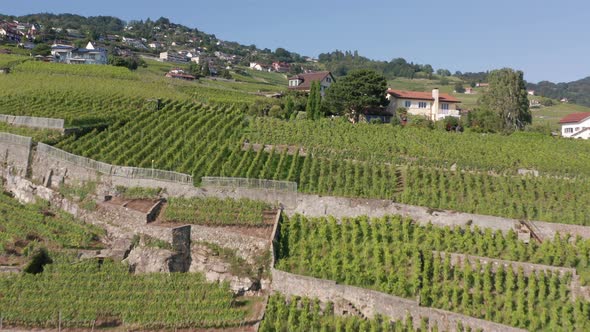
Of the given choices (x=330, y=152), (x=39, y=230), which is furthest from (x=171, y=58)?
(x=39, y=230)

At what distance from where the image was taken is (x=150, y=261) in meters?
23.5

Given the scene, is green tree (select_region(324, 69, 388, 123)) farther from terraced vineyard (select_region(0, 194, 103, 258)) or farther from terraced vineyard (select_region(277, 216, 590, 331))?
terraced vineyard (select_region(0, 194, 103, 258))

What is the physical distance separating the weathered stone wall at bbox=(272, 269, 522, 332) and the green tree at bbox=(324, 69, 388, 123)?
30.1 m

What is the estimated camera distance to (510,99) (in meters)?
56.9

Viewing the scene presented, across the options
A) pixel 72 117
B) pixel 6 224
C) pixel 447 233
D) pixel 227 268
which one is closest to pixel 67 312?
pixel 227 268

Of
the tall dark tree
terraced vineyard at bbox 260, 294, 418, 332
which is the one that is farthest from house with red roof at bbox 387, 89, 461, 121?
terraced vineyard at bbox 260, 294, 418, 332

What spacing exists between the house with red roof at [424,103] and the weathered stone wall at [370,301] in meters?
37.4

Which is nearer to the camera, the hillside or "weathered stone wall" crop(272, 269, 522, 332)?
"weathered stone wall" crop(272, 269, 522, 332)

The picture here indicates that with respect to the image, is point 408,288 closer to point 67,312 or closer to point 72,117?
point 67,312

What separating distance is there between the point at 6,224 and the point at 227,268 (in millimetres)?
11121

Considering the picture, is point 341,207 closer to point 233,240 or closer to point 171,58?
point 233,240

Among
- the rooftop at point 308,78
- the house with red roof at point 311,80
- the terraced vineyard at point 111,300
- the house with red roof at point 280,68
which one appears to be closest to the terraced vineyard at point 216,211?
the terraced vineyard at point 111,300

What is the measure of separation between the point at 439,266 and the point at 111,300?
12.8 m

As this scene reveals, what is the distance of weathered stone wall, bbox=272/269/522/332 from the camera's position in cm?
1867
